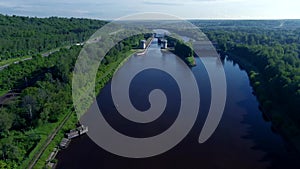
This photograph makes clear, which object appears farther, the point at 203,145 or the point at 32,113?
the point at 32,113

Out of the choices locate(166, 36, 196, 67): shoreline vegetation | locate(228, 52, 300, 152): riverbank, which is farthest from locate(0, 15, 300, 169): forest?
locate(166, 36, 196, 67): shoreline vegetation

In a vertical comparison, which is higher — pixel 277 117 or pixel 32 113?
pixel 32 113

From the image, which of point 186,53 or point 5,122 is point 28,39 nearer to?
point 186,53

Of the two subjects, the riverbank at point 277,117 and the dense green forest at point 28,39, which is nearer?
the riverbank at point 277,117

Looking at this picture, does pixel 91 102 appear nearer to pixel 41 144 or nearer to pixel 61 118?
pixel 61 118

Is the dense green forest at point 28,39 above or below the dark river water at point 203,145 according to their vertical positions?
above

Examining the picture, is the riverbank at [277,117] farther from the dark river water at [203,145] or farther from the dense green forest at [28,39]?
the dense green forest at [28,39]

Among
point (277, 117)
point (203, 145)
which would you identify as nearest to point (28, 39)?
point (203, 145)

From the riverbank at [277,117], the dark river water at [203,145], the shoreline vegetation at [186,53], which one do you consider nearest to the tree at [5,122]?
the dark river water at [203,145]

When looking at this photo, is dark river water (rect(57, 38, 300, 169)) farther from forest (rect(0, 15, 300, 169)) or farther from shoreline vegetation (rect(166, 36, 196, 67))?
shoreline vegetation (rect(166, 36, 196, 67))

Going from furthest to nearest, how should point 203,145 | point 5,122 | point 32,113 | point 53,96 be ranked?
1. point 53,96
2. point 32,113
3. point 203,145
4. point 5,122
